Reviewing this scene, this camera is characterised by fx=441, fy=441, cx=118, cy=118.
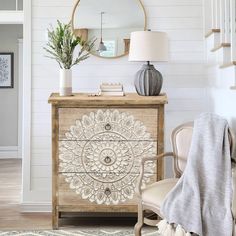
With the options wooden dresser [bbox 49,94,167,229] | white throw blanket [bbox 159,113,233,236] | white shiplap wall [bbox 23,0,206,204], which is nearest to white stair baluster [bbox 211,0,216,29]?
white shiplap wall [bbox 23,0,206,204]

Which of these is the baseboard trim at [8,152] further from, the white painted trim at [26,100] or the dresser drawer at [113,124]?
the dresser drawer at [113,124]

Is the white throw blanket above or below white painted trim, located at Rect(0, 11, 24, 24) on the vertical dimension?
below

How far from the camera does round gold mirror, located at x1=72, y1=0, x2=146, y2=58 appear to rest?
3.91m

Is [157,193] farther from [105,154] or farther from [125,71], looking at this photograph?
[125,71]

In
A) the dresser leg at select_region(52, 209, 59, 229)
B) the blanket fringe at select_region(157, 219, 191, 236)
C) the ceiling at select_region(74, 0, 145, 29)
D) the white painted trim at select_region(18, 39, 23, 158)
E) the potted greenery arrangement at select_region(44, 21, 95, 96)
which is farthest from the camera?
the white painted trim at select_region(18, 39, 23, 158)

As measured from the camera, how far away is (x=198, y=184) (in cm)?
276

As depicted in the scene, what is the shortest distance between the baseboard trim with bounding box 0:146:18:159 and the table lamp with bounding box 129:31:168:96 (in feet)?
13.1


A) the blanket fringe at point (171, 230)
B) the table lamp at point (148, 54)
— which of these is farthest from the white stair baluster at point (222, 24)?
the blanket fringe at point (171, 230)

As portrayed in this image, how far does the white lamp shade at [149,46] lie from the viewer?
3.45 metres

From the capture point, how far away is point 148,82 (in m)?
3.55

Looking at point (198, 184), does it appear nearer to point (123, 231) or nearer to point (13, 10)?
point (123, 231)

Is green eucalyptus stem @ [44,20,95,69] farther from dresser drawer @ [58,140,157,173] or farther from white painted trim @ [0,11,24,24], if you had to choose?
dresser drawer @ [58,140,157,173]

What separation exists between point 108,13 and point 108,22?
0.08m

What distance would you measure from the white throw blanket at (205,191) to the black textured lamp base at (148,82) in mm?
701
